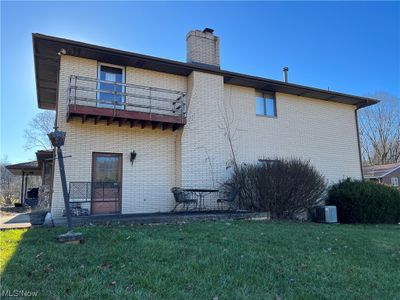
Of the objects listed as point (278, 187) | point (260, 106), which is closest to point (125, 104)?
point (278, 187)

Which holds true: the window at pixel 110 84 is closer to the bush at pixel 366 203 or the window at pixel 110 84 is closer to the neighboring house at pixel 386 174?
the bush at pixel 366 203

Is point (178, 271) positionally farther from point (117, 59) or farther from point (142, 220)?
point (117, 59)

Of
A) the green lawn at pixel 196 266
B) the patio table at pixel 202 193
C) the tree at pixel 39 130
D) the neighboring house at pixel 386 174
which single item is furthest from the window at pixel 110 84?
the neighboring house at pixel 386 174

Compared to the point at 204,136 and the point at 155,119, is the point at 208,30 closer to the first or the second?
the point at 204,136

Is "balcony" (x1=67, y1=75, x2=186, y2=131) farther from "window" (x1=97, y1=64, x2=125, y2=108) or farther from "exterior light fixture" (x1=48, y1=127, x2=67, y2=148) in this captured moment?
"exterior light fixture" (x1=48, y1=127, x2=67, y2=148)

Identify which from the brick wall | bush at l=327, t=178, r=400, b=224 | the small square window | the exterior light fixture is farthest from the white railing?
bush at l=327, t=178, r=400, b=224

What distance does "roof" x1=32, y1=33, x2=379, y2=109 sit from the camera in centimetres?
1016

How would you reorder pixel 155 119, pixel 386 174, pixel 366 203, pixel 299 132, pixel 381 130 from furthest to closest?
pixel 381 130 < pixel 386 174 < pixel 299 132 < pixel 366 203 < pixel 155 119

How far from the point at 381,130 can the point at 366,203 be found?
32.7 m

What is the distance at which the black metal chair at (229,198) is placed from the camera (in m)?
11.6

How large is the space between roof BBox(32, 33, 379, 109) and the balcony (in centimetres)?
95

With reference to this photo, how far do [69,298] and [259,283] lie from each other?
243 cm

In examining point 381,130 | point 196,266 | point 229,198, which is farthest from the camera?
point 381,130

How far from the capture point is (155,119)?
10938mm
